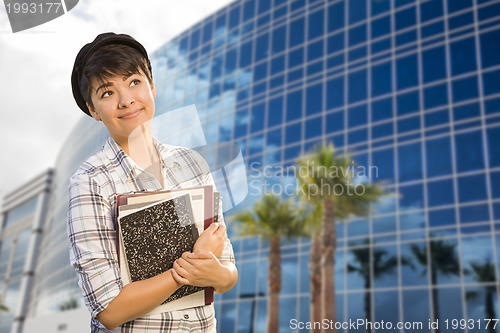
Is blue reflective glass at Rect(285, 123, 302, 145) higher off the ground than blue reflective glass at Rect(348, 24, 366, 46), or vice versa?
blue reflective glass at Rect(348, 24, 366, 46)

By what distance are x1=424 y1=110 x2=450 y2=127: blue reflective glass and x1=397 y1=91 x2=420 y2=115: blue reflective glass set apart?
0.82m

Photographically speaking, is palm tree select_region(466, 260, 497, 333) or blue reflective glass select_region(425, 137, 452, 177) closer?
palm tree select_region(466, 260, 497, 333)

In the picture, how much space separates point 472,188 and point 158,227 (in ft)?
81.3

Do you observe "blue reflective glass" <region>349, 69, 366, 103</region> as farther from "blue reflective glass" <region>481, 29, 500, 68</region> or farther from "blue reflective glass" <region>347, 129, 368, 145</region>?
"blue reflective glass" <region>481, 29, 500, 68</region>

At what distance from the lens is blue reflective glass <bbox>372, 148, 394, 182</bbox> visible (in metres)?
26.8

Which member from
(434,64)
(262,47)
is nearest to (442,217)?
(434,64)

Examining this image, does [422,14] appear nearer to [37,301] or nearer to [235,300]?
[235,300]

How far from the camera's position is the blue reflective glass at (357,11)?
31109mm

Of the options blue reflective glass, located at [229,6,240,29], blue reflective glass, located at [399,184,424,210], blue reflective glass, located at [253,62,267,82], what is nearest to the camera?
blue reflective glass, located at [399,184,424,210]

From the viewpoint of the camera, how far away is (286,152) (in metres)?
31.5

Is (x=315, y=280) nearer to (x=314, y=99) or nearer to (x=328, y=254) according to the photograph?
(x=328, y=254)

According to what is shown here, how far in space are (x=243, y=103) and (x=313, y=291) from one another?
50.9 ft

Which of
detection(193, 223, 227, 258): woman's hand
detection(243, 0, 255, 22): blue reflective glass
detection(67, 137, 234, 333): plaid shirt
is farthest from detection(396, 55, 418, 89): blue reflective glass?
detection(193, 223, 227, 258): woman's hand

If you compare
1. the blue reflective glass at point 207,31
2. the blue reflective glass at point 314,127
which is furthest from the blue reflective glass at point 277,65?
the blue reflective glass at point 207,31
